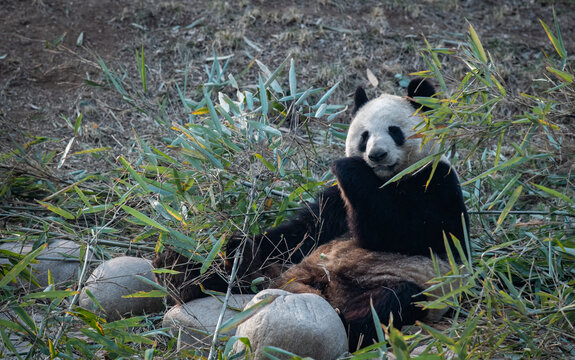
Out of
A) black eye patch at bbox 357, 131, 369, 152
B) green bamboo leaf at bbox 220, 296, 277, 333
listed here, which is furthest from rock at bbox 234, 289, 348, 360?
black eye patch at bbox 357, 131, 369, 152

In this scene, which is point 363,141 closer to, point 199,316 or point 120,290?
point 199,316

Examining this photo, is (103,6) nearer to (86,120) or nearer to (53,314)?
(86,120)

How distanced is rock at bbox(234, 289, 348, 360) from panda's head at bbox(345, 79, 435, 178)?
88 cm

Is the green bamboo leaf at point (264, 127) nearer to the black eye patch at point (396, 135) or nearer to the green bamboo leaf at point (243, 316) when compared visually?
the black eye patch at point (396, 135)

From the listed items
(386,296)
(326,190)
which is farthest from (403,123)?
(386,296)

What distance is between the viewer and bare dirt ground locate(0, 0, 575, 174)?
5.68 m

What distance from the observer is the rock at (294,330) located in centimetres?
233

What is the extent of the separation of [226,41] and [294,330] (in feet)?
14.3

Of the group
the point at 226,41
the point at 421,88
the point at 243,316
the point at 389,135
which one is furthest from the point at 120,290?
the point at 226,41

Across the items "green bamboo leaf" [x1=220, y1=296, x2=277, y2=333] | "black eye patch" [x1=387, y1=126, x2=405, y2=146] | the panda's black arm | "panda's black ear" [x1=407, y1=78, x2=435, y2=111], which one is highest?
"panda's black ear" [x1=407, y1=78, x2=435, y2=111]

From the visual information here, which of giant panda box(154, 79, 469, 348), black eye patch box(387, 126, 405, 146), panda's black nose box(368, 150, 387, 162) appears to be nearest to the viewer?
giant panda box(154, 79, 469, 348)

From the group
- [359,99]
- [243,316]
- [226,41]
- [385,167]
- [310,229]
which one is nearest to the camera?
[243,316]

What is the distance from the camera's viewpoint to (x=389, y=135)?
3068mm

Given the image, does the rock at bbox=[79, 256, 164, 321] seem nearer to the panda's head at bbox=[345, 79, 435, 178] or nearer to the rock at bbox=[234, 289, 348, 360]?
the rock at bbox=[234, 289, 348, 360]
